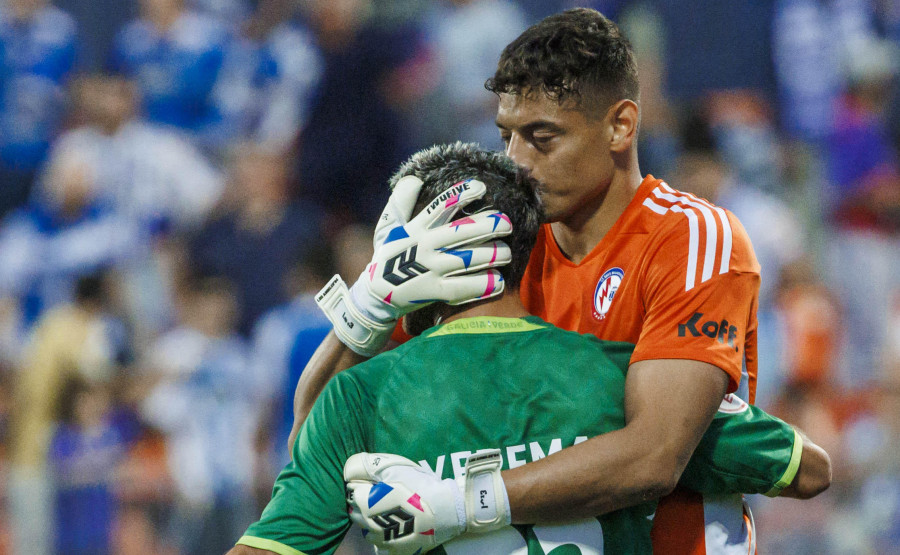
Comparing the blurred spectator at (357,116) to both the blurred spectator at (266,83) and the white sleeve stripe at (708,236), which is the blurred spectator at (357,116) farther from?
the white sleeve stripe at (708,236)

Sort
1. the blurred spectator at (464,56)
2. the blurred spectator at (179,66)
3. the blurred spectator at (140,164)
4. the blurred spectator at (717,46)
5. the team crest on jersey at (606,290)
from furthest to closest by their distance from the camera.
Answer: the blurred spectator at (179,66) → the blurred spectator at (717,46) → the blurred spectator at (140,164) → the blurred spectator at (464,56) → the team crest on jersey at (606,290)

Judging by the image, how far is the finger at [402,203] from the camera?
244 centimetres

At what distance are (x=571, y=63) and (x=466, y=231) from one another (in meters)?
0.79

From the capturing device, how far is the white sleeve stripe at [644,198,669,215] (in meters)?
2.86

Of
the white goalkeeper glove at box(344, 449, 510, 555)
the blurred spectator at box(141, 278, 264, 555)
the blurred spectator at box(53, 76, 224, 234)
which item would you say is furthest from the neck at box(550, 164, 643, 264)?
the blurred spectator at box(53, 76, 224, 234)

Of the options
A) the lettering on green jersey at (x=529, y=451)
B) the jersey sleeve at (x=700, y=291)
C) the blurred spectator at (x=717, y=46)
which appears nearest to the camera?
the lettering on green jersey at (x=529, y=451)

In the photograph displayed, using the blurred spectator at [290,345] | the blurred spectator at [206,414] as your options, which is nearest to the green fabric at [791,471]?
the blurred spectator at [290,345]

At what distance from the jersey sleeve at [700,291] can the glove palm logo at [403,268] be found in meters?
0.56

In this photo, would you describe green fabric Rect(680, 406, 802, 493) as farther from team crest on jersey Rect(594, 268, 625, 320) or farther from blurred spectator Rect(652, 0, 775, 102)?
blurred spectator Rect(652, 0, 775, 102)

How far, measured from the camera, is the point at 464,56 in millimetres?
8125

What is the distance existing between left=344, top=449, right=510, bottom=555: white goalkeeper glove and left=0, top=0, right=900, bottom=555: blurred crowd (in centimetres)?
→ 395

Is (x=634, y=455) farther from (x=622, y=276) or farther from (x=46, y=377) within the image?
(x=46, y=377)

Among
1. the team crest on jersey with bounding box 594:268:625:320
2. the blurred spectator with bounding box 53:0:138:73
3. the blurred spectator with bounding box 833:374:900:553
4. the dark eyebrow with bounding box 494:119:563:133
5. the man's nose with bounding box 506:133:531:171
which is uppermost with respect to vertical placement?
the blurred spectator with bounding box 53:0:138:73

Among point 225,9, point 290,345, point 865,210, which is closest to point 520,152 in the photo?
point 290,345
